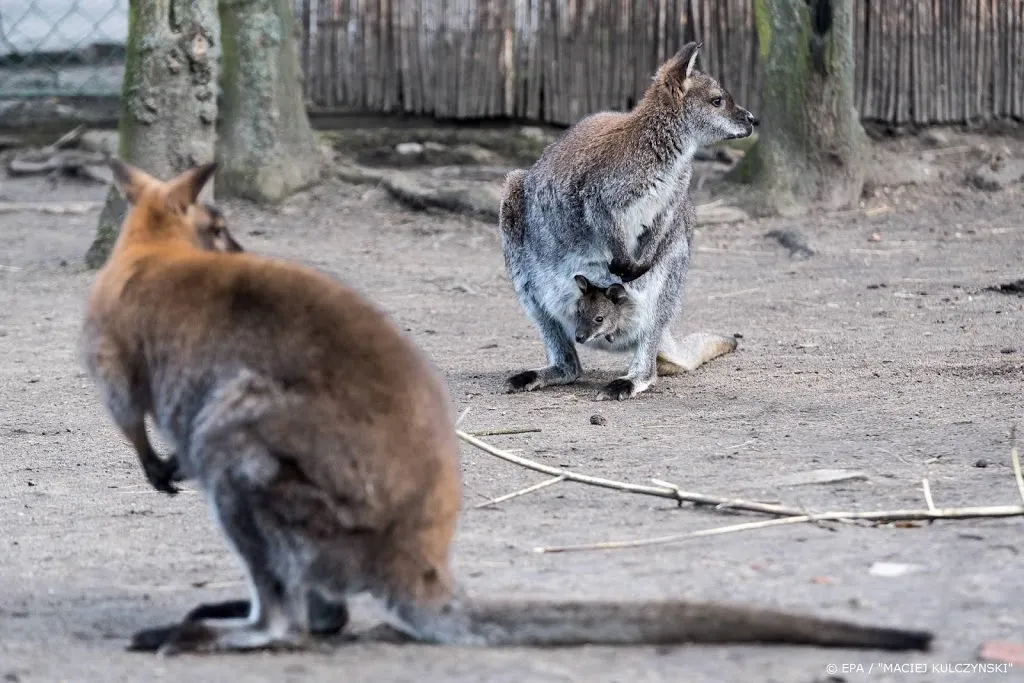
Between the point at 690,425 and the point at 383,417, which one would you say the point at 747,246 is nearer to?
the point at 690,425

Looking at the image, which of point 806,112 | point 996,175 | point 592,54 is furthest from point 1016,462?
point 592,54

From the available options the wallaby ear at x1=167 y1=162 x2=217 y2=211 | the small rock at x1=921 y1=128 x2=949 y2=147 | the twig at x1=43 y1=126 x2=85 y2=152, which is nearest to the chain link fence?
the twig at x1=43 y1=126 x2=85 y2=152

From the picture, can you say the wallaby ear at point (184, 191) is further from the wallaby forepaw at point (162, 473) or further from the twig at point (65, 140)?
the twig at point (65, 140)

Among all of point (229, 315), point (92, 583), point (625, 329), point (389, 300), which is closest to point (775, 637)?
point (229, 315)

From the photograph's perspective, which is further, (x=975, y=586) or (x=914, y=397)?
(x=914, y=397)

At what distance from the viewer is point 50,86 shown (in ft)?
38.1

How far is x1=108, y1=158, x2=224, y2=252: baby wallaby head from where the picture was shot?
132 inches

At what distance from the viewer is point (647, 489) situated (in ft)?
13.7

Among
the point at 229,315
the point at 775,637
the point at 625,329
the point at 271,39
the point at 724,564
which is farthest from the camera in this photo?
the point at 271,39

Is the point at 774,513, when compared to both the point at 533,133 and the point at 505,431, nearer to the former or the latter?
the point at 505,431

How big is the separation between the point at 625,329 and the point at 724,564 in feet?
8.76

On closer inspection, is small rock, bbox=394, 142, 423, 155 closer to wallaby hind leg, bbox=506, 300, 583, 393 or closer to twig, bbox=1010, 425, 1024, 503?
wallaby hind leg, bbox=506, 300, 583, 393

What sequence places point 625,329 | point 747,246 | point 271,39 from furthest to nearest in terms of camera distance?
point 271,39
point 747,246
point 625,329

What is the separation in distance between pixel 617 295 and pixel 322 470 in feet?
11.1
